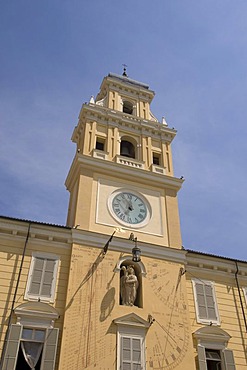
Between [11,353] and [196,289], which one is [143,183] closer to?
[196,289]

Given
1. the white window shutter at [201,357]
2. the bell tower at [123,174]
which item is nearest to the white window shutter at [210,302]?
the white window shutter at [201,357]

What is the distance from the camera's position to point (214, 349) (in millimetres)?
17656

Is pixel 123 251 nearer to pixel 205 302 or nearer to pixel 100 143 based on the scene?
pixel 205 302

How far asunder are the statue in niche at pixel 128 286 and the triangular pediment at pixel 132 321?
0.68 metres

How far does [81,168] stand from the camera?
21156mm

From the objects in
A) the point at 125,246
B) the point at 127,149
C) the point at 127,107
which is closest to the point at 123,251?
the point at 125,246

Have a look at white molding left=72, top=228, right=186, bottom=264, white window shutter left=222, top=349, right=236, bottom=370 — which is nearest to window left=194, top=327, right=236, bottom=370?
white window shutter left=222, top=349, right=236, bottom=370

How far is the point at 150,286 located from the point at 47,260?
493 cm

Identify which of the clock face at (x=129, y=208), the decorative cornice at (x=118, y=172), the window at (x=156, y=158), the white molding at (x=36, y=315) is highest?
the window at (x=156, y=158)

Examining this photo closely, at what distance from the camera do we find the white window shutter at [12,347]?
46.7 ft

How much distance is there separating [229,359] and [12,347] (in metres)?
9.39


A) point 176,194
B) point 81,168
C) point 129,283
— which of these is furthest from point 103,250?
point 176,194

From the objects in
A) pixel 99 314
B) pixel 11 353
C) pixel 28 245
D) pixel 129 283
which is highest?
pixel 28 245

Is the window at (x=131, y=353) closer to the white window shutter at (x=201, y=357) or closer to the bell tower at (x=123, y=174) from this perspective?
the white window shutter at (x=201, y=357)
